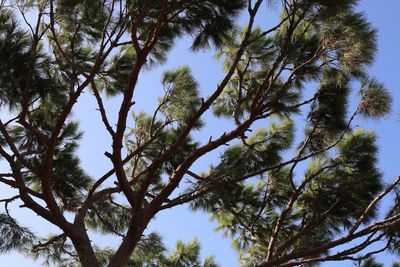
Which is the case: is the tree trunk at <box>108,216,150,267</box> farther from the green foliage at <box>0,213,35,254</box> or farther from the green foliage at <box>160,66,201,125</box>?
the green foliage at <box>160,66,201,125</box>

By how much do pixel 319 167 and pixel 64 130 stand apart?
88.1 inches

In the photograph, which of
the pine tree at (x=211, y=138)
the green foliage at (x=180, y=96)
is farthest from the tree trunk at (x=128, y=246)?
the green foliage at (x=180, y=96)

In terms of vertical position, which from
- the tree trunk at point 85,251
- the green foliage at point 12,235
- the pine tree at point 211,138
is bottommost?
the tree trunk at point 85,251

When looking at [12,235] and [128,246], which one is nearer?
[128,246]

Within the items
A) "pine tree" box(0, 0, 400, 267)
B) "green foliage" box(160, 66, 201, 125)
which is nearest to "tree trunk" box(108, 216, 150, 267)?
"pine tree" box(0, 0, 400, 267)

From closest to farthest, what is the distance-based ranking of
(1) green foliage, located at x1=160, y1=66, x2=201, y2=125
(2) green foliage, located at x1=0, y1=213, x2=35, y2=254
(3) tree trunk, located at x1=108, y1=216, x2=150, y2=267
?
(3) tree trunk, located at x1=108, y1=216, x2=150, y2=267 → (2) green foliage, located at x1=0, y1=213, x2=35, y2=254 → (1) green foliage, located at x1=160, y1=66, x2=201, y2=125

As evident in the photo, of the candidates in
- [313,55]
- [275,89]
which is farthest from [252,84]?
[313,55]

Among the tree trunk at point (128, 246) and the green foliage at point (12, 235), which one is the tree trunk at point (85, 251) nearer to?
the tree trunk at point (128, 246)

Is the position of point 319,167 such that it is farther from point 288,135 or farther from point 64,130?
point 64,130

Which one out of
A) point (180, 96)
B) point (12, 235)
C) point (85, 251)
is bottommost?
point (85, 251)

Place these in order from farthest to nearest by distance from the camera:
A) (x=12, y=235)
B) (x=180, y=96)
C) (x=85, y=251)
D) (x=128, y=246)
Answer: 1. (x=180, y=96)
2. (x=12, y=235)
3. (x=85, y=251)
4. (x=128, y=246)

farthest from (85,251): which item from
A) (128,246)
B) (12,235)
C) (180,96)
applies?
(180,96)

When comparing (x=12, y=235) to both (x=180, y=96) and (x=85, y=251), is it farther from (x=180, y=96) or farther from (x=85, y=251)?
(x=180, y=96)

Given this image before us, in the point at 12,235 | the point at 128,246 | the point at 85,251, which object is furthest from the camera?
the point at 12,235
